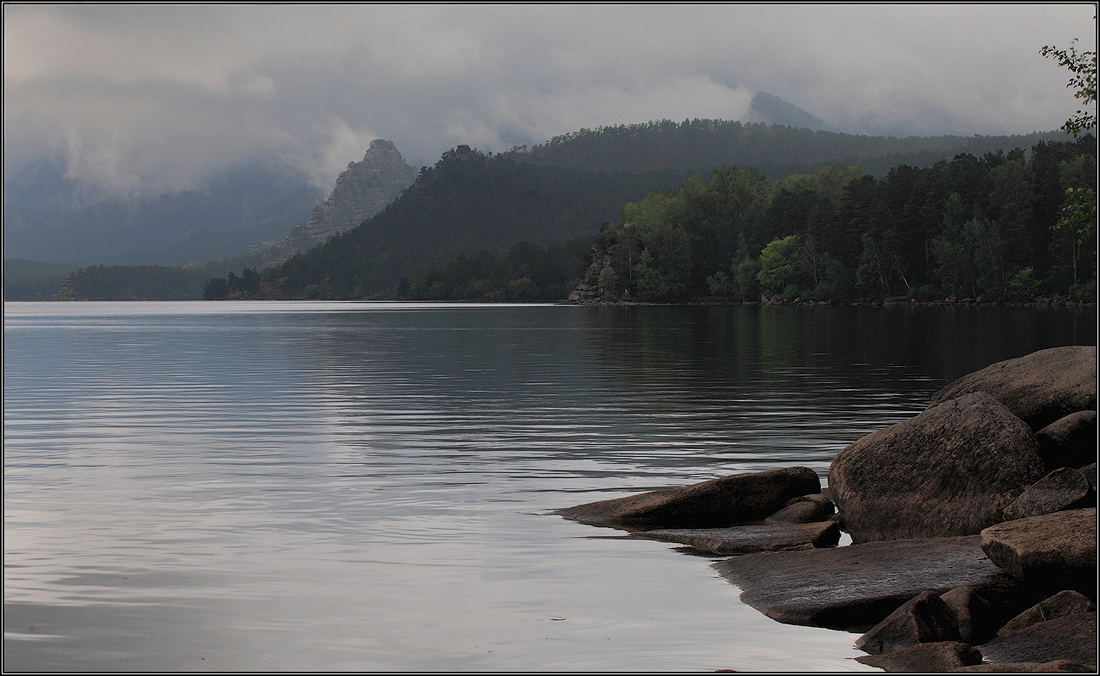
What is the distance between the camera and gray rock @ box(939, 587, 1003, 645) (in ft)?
38.5

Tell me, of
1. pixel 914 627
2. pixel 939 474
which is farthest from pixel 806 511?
pixel 914 627

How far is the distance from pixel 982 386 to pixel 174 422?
2103cm

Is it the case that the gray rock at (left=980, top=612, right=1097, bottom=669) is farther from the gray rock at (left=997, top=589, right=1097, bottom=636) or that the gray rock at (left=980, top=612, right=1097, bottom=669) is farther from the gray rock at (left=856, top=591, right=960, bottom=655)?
the gray rock at (left=856, top=591, right=960, bottom=655)

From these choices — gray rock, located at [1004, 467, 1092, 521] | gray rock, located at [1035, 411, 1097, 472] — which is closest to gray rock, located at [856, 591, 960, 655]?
gray rock, located at [1004, 467, 1092, 521]

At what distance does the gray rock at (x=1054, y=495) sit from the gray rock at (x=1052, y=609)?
228cm

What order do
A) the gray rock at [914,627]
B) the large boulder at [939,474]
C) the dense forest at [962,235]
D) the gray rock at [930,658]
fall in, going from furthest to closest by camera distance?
1. the dense forest at [962,235]
2. the large boulder at [939,474]
3. the gray rock at [914,627]
4. the gray rock at [930,658]

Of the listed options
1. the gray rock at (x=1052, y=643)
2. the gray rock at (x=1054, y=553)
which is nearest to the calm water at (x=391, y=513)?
the gray rock at (x=1052, y=643)

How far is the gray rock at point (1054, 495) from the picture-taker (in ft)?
46.3

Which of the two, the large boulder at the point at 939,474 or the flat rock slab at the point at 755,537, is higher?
the large boulder at the point at 939,474

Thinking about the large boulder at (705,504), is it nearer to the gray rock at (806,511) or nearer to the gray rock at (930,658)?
the gray rock at (806,511)

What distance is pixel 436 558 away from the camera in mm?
15289

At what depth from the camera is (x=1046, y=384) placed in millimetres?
19594

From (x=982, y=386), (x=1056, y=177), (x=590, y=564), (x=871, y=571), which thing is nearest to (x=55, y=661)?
(x=590, y=564)

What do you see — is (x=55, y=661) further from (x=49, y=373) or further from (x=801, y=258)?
(x=801, y=258)
